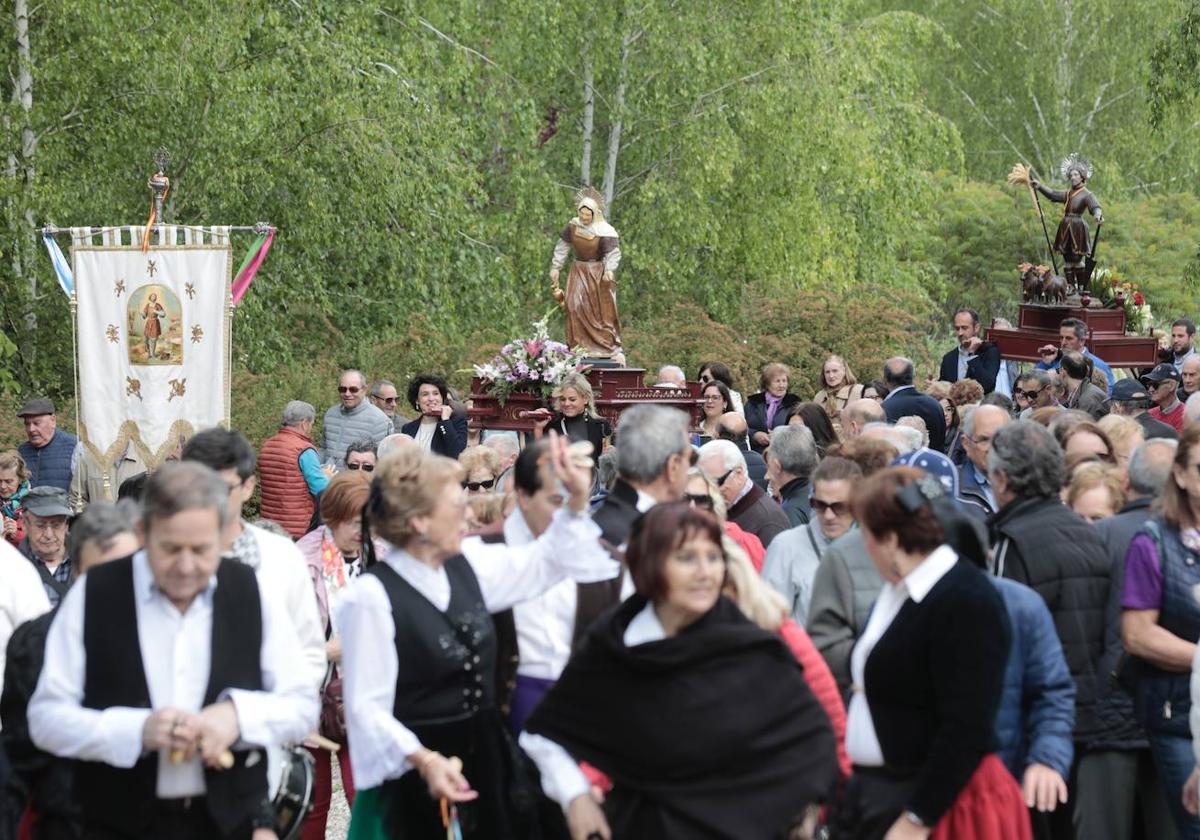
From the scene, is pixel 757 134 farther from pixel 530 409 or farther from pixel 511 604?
pixel 511 604

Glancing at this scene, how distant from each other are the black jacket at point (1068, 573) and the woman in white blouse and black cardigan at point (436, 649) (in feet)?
5.30

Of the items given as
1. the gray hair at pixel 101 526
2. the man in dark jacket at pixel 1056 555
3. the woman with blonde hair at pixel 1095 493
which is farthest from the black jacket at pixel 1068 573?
the gray hair at pixel 101 526

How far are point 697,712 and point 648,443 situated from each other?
117cm

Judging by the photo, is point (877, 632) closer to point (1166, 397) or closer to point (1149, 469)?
point (1149, 469)

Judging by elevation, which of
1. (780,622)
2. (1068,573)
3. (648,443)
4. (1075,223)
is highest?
(1075,223)

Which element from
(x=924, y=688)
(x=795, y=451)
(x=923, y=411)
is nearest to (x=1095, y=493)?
(x=795, y=451)

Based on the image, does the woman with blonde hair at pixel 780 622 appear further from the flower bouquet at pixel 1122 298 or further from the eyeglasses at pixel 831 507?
the flower bouquet at pixel 1122 298

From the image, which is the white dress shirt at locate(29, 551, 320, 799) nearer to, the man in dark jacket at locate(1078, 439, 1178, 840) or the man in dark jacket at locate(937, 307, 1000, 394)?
the man in dark jacket at locate(1078, 439, 1178, 840)

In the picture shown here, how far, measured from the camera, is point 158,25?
20.3 meters

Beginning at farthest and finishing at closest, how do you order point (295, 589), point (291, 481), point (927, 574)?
point (291, 481), point (295, 589), point (927, 574)

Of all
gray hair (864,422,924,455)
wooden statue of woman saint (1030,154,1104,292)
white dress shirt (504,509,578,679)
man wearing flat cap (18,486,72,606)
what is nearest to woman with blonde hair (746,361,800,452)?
wooden statue of woman saint (1030,154,1104,292)

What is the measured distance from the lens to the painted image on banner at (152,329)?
51.3ft

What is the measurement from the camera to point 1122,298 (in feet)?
64.2

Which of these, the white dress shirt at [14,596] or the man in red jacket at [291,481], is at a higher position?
the white dress shirt at [14,596]
